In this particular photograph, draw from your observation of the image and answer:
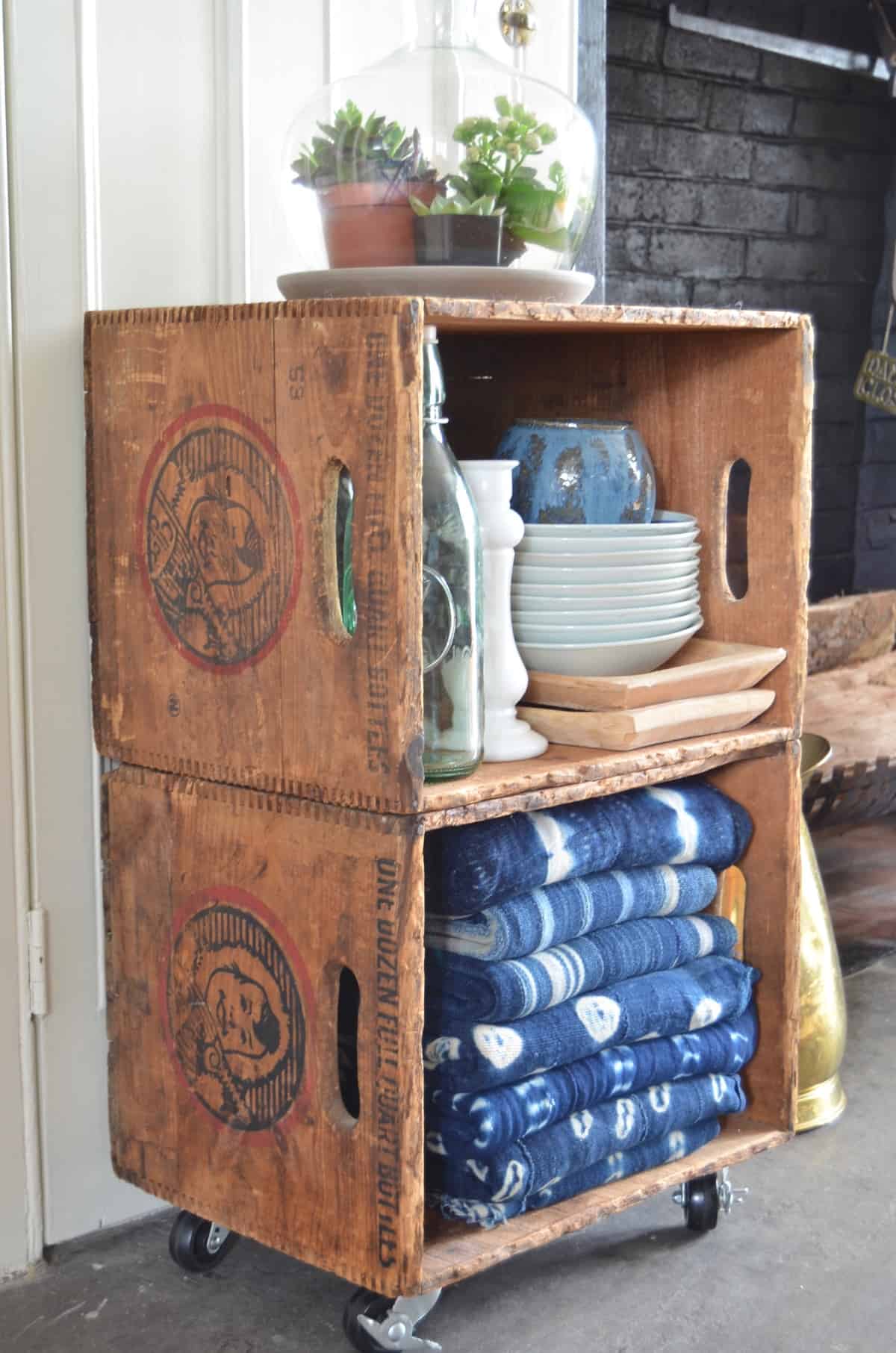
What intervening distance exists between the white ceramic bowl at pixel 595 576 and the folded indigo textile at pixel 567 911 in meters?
0.29

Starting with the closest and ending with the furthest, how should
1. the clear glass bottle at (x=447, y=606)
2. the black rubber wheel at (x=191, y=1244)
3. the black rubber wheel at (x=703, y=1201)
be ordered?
the clear glass bottle at (x=447, y=606) < the black rubber wheel at (x=191, y=1244) < the black rubber wheel at (x=703, y=1201)

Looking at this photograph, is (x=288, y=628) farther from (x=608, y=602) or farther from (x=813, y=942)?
(x=813, y=942)

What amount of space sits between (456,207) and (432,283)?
0.25 feet

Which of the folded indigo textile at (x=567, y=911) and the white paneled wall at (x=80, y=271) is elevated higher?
the white paneled wall at (x=80, y=271)

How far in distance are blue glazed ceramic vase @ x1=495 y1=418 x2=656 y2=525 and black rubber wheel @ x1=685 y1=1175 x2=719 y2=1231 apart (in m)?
0.71

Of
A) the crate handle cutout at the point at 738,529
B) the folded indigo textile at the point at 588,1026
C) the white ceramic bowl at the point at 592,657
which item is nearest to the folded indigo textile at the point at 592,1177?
the folded indigo textile at the point at 588,1026

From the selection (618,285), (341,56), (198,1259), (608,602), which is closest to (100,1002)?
(198,1259)

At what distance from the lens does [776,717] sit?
1.70 m

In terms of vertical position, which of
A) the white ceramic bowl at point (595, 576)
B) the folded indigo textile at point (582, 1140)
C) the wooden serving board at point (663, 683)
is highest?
the white ceramic bowl at point (595, 576)

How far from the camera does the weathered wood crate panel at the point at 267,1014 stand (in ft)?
4.45

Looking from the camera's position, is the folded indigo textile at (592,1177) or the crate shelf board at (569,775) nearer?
the crate shelf board at (569,775)

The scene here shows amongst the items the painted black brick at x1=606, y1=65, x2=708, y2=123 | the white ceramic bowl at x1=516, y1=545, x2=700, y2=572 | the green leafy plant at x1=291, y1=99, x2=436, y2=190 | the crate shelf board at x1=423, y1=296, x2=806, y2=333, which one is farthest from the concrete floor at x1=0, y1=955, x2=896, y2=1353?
the painted black brick at x1=606, y1=65, x2=708, y2=123

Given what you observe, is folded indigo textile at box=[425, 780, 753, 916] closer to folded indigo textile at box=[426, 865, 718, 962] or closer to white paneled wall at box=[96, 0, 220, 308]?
folded indigo textile at box=[426, 865, 718, 962]

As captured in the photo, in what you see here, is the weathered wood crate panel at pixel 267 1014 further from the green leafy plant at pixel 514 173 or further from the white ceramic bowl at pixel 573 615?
the green leafy plant at pixel 514 173
